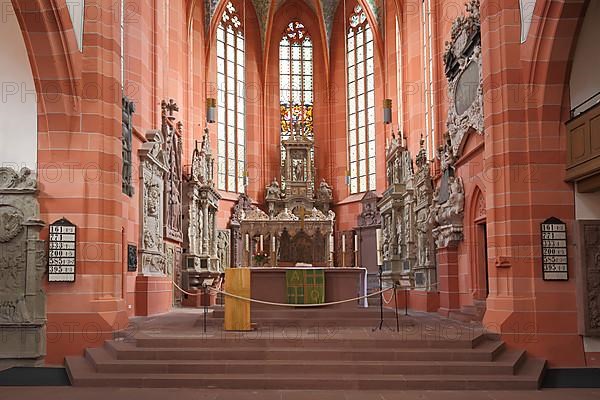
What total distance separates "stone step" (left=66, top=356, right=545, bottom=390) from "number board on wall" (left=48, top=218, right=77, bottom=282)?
75.2 inches

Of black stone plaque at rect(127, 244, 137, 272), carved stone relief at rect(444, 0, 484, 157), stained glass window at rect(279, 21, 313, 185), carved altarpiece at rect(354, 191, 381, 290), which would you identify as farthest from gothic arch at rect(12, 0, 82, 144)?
stained glass window at rect(279, 21, 313, 185)

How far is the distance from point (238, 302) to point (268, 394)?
3102 millimetres

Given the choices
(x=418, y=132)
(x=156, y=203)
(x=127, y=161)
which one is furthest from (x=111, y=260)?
(x=418, y=132)

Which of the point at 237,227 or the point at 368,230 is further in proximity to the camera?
the point at 237,227

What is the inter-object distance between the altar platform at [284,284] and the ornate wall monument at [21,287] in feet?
15.6

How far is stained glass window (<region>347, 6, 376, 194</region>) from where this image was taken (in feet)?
86.7

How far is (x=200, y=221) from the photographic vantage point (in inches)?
853

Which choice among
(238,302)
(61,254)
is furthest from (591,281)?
(61,254)

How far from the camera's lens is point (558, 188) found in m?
10.8

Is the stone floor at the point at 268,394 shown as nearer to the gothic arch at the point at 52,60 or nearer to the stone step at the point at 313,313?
the gothic arch at the point at 52,60

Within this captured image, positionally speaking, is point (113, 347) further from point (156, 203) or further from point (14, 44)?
point (156, 203)

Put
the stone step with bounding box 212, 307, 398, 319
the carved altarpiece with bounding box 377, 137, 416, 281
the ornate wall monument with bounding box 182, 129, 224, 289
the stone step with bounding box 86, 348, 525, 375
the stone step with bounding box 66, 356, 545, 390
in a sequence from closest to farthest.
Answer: the stone step with bounding box 66, 356, 545, 390 < the stone step with bounding box 86, 348, 525, 375 < the stone step with bounding box 212, 307, 398, 319 < the carved altarpiece with bounding box 377, 137, 416, 281 < the ornate wall monument with bounding box 182, 129, 224, 289

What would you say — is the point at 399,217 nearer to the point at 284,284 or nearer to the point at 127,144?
the point at 284,284

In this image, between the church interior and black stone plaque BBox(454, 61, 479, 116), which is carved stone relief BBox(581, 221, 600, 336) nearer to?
the church interior
